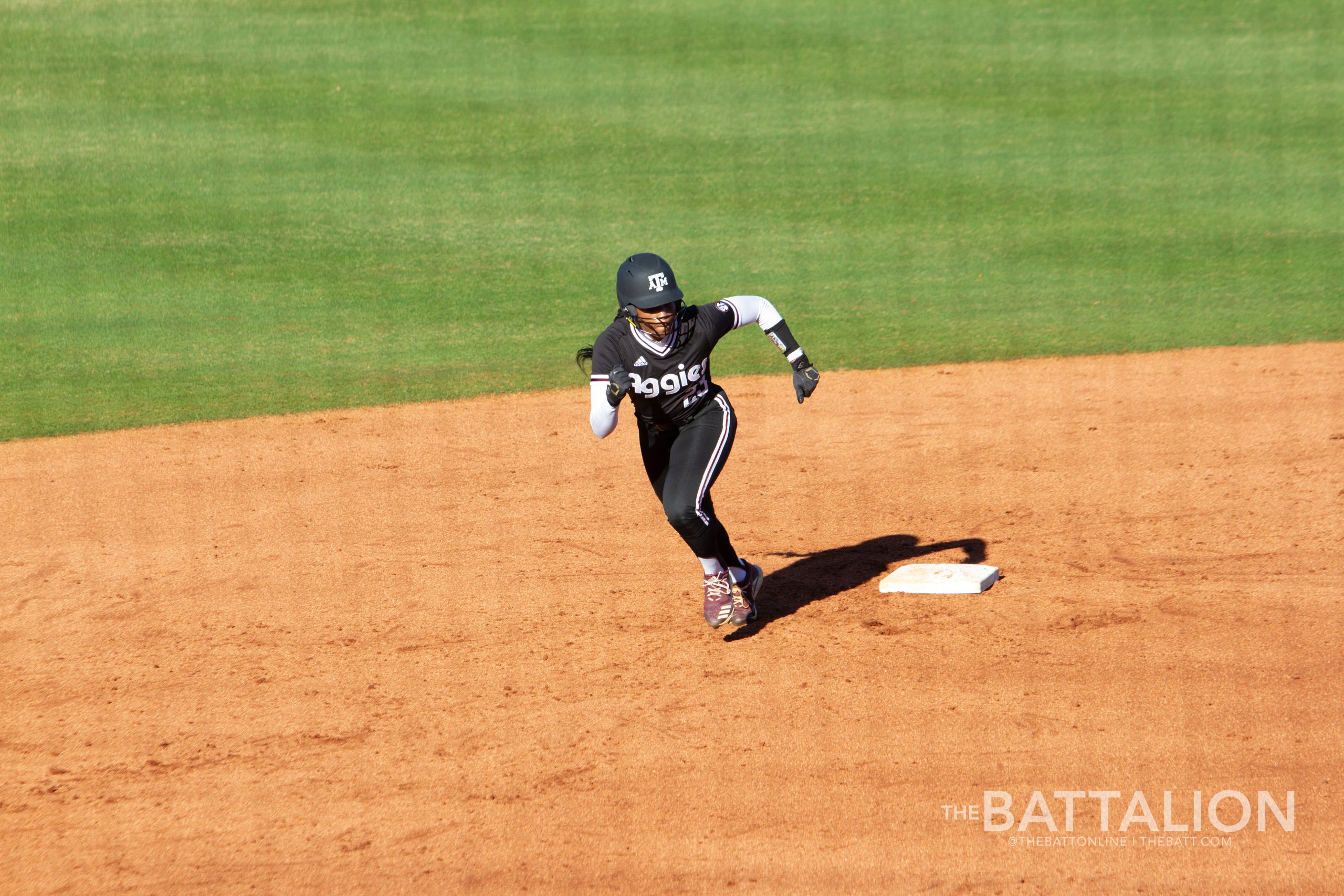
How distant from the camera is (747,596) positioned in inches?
293

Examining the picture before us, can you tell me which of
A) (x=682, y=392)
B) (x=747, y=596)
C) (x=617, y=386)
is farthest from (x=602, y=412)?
(x=747, y=596)

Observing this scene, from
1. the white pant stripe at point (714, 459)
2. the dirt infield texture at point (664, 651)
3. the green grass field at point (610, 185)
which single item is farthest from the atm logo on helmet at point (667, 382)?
the green grass field at point (610, 185)

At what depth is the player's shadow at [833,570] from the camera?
7641 mm

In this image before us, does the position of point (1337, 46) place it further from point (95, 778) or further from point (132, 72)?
point (95, 778)

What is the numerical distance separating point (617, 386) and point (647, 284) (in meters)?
0.61

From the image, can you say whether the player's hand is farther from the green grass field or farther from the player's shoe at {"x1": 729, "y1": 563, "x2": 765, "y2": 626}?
the green grass field

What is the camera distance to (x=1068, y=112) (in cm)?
1795

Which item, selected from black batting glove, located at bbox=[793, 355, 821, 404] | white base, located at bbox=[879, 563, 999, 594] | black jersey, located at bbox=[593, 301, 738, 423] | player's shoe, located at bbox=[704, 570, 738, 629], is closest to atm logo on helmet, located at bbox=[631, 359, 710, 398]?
black jersey, located at bbox=[593, 301, 738, 423]

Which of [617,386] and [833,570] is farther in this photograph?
[833,570]

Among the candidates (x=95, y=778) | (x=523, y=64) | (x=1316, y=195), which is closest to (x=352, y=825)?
(x=95, y=778)

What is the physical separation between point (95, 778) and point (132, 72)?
1597 cm

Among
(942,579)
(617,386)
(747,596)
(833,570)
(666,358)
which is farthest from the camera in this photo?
(833,570)

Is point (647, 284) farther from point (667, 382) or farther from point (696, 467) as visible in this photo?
point (696, 467)

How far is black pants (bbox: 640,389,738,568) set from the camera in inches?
273
